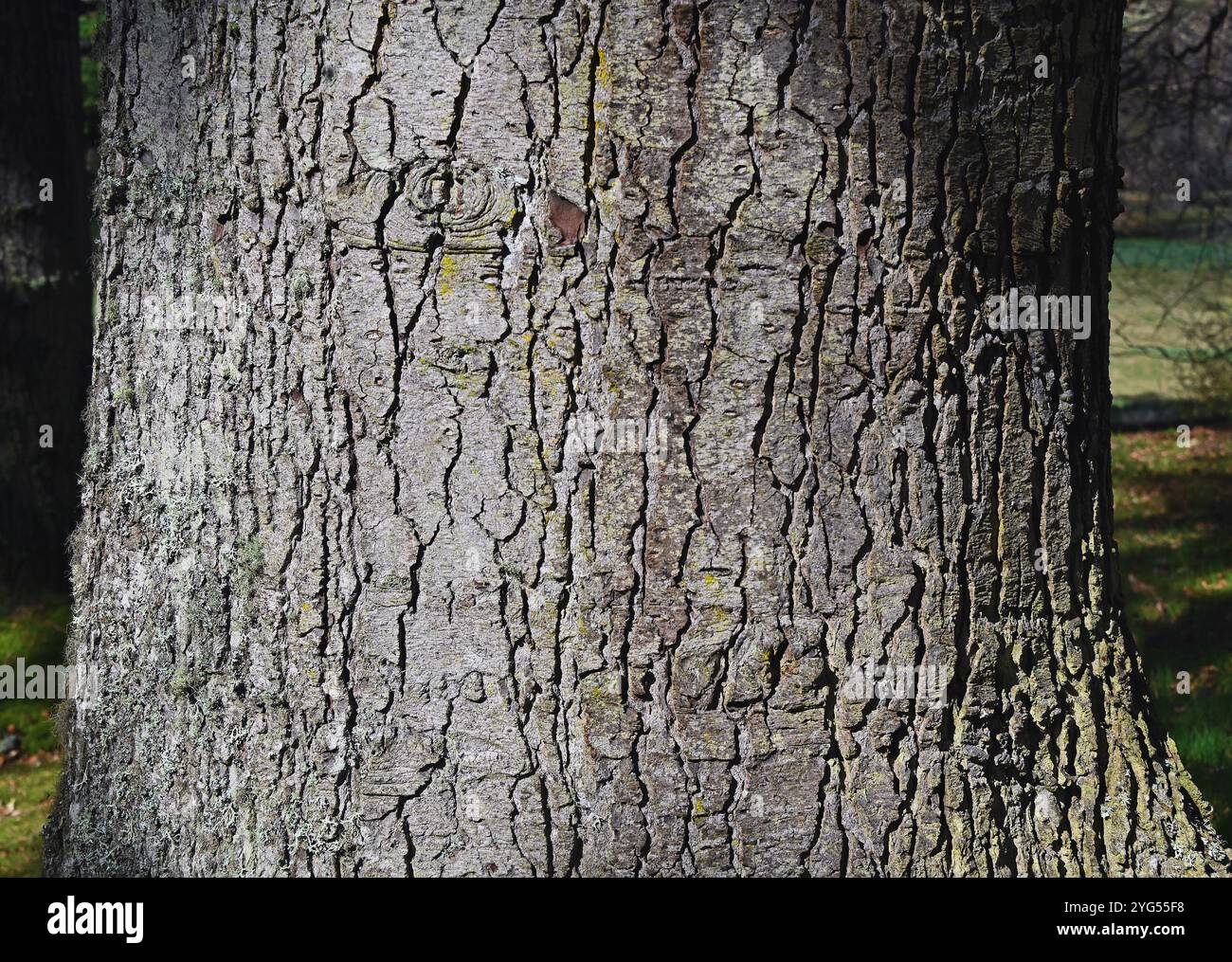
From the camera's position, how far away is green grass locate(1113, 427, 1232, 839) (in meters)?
4.58

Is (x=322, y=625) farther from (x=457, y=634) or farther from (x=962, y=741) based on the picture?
(x=962, y=741)

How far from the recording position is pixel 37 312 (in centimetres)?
612

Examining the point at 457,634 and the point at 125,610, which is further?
the point at 125,610

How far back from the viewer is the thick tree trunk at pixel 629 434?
1.76 meters

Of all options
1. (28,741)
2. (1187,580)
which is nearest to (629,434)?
(28,741)

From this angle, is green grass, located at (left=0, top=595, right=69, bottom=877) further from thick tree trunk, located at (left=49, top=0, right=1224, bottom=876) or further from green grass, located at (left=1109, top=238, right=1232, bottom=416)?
green grass, located at (left=1109, top=238, right=1232, bottom=416)

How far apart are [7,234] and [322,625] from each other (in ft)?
17.2

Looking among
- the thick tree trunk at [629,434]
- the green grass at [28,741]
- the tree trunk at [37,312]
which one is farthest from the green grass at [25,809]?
the thick tree trunk at [629,434]

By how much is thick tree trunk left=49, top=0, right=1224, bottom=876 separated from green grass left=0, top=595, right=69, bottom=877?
2.21 metres

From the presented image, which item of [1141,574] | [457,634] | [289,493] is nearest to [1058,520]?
[457,634]

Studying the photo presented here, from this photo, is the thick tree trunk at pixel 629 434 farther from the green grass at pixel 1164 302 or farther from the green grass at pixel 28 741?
the green grass at pixel 1164 302

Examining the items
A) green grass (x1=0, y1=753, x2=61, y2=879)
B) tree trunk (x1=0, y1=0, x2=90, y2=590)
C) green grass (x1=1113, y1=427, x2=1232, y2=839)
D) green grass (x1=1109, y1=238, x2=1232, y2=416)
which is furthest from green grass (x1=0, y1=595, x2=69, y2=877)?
green grass (x1=1109, y1=238, x2=1232, y2=416)

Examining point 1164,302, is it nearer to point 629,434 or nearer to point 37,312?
point 37,312

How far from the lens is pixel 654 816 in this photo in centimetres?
187
